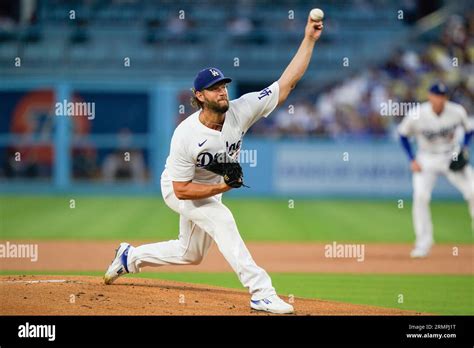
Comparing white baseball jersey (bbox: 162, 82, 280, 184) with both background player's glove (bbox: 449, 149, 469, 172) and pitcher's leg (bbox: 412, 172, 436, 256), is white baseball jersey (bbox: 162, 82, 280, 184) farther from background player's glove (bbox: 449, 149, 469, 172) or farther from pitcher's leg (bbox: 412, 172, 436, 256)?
background player's glove (bbox: 449, 149, 469, 172)

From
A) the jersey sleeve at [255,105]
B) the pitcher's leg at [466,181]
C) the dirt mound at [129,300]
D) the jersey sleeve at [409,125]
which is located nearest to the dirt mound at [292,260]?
the pitcher's leg at [466,181]

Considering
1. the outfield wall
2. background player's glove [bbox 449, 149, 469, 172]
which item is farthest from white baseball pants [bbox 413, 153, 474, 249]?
the outfield wall

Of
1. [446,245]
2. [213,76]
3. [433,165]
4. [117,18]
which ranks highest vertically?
[117,18]

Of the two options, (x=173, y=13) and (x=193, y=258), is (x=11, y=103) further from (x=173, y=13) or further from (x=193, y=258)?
(x=193, y=258)

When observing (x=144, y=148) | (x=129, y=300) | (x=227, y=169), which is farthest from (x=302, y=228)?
(x=144, y=148)

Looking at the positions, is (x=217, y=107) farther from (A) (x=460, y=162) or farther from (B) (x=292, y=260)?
(A) (x=460, y=162)
